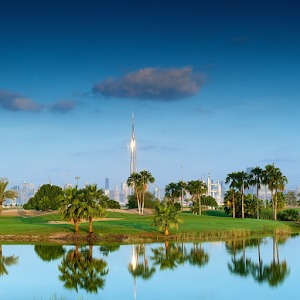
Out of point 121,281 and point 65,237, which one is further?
point 65,237

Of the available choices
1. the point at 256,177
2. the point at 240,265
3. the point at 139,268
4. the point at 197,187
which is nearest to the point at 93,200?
the point at 139,268

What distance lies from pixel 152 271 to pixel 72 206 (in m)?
29.8

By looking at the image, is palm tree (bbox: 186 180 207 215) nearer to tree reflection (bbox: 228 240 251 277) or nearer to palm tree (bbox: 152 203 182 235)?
palm tree (bbox: 152 203 182 235)

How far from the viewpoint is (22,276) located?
1784 inches

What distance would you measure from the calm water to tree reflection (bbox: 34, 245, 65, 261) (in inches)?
4.8

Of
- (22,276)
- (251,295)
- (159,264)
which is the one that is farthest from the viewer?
(159,264)

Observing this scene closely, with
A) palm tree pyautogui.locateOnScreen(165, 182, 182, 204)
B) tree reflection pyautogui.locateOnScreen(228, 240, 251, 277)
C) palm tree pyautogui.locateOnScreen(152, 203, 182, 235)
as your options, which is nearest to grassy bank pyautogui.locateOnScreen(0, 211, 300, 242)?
palm tree pyautogui.locateOnScreen(152, 203, 182, 235)

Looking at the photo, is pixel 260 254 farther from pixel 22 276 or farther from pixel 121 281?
pixel 22 276

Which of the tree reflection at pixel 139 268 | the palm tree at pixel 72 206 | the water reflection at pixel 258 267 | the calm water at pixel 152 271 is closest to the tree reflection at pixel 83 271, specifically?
the calm water at pixel 152 271

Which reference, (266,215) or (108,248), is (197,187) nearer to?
(266,215)

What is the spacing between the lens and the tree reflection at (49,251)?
57.3 metres

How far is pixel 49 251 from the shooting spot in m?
62.1

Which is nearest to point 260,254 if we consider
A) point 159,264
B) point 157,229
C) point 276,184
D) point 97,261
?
point 159,264

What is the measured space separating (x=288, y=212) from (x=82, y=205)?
7194cm
